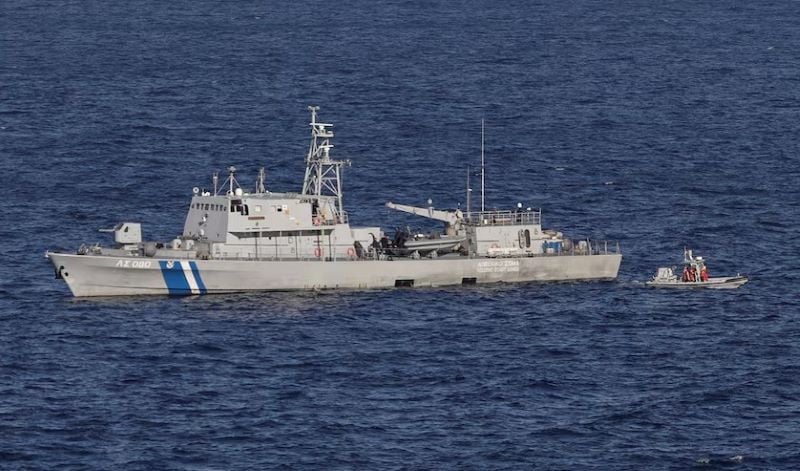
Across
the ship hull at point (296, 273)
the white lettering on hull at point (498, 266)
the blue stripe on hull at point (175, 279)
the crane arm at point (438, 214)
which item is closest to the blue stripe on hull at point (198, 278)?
the ship hull at point (296, 273)

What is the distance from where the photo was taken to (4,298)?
136m

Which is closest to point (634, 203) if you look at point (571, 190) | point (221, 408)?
point (571, 190)

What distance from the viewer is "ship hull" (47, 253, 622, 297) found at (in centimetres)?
13525

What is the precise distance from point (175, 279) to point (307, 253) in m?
9.89

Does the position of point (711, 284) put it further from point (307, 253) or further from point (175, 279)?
point (175, 279)

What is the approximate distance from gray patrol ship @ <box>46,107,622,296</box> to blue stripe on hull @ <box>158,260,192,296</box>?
7cm

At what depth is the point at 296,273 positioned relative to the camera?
454ft

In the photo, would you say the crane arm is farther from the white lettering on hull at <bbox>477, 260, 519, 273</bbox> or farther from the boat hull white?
the boat hull white

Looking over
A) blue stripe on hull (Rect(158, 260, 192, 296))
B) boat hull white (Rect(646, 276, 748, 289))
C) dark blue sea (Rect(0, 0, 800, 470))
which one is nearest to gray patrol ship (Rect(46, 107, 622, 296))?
blue stripe on hull (Rect(158, 260, 192, 296))

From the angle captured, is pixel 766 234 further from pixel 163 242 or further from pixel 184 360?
pixel 184 360

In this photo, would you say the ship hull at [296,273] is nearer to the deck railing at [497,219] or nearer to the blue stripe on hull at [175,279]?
the blue stripe on hull at [175,279]

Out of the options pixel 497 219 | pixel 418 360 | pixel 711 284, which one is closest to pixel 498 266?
pixel 497 219

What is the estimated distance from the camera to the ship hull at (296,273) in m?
135

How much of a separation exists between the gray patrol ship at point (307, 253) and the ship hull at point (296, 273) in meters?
0.07
